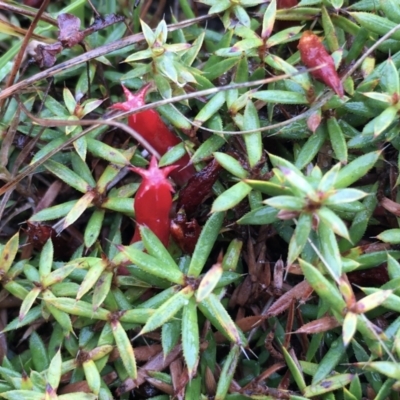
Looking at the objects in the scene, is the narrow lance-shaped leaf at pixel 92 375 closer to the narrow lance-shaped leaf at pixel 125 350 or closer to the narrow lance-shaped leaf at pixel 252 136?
the narrow lance-shaped leaf at pixel 125 350

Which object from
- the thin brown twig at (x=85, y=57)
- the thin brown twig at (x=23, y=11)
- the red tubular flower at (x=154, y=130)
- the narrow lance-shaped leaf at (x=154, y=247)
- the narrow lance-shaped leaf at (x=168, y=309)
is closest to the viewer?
the narrow lance-shaped leaf at (x=168, y=309)

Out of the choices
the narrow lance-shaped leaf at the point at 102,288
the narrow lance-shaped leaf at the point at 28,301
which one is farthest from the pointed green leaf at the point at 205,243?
the narrow lance-shaped leaf at the point at 28,301

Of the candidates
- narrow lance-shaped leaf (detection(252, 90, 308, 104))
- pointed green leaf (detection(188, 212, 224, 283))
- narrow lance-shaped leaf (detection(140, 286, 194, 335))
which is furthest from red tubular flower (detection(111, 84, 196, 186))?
narrow lance-shaped leaf (detection(140, 286, 194, 335))

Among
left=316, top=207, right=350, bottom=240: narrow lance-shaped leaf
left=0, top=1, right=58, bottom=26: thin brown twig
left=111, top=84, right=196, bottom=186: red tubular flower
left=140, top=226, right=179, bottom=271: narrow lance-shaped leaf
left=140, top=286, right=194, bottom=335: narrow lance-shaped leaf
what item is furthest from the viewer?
left=0, top=1, right=58, bottom=26: thin brown twig

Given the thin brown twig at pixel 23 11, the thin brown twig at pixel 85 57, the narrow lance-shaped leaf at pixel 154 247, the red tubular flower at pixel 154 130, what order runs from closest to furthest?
1. the narrow lance-shaped leaf at pixel 154 247
2. the red tubular flower at pixel 154 130
3. the thin brown twig at pixel 85 57
4. the thin brown twig at pixel 23 11

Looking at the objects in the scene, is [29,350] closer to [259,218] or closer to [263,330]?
[263,330]

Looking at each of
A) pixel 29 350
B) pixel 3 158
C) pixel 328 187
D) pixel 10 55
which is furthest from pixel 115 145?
pixel 328 187

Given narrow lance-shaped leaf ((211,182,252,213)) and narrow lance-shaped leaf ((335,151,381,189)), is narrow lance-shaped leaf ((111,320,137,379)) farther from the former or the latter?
narrow lance-shaped leaf ((335,151,381,189))

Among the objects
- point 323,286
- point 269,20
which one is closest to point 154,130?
point 269,20
